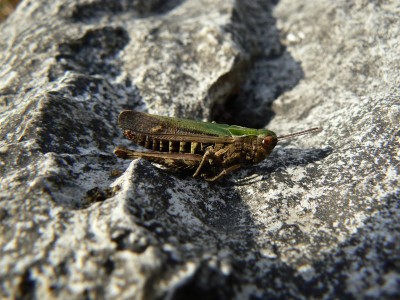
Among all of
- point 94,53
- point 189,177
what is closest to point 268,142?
point 189,177

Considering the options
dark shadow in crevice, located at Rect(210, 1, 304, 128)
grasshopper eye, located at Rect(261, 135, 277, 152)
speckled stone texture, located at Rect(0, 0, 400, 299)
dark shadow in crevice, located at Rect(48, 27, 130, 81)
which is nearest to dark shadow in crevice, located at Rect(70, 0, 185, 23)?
speckled stone texture, located at Rect(0, 0, 400, 299)

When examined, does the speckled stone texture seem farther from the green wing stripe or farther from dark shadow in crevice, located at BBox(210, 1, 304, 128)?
the green wing stripe

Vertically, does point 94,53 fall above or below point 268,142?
above

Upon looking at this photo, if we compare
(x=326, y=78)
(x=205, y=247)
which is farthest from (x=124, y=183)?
(x=326, y=78)

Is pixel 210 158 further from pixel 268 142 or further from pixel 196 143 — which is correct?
pixel 268 142

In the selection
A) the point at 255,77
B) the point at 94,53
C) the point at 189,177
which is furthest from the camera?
the point at 255,77

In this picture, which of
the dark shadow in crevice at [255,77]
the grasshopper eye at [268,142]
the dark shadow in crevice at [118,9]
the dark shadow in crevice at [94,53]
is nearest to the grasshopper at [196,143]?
the grasshopper eye at [268,142]

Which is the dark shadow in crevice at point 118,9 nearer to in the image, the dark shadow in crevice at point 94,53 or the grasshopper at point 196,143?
the dark shadow in crevice at point 94,53
